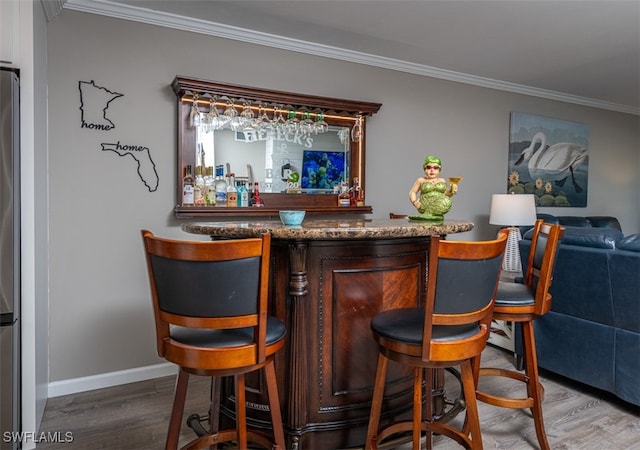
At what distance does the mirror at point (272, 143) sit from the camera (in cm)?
290

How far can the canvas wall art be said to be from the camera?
462 centimetres

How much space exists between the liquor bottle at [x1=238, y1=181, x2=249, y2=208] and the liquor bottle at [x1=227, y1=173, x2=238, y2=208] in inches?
1.2

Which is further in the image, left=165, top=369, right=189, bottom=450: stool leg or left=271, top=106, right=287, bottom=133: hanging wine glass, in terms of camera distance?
left=271, top=106, right=287, bottom=133: hanging wine glass

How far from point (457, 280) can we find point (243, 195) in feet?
6.88

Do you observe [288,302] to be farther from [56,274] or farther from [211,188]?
[56,274]

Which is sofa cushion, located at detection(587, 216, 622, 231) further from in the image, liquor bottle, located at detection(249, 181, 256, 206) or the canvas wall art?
liquor bottle, located at detection(249, 181, 256, 206)

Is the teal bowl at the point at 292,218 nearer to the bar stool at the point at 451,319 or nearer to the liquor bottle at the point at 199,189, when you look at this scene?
the bar stool at the point at 451,319

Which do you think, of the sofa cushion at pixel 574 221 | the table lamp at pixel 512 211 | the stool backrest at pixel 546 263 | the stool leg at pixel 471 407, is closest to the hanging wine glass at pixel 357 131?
the table lamp at pixel 512 211

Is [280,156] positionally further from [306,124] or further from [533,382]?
[533,382]

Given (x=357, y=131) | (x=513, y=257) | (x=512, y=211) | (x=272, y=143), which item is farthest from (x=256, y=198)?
(x=513, y=257)

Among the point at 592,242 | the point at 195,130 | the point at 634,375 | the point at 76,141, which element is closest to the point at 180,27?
the point at 195,130

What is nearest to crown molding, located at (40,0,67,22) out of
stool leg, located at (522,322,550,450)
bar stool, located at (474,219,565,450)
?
bar stool, located at (474,219,565,450)

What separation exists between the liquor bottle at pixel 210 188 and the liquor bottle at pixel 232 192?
0.11 metres

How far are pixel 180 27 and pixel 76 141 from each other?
42.3 inches
